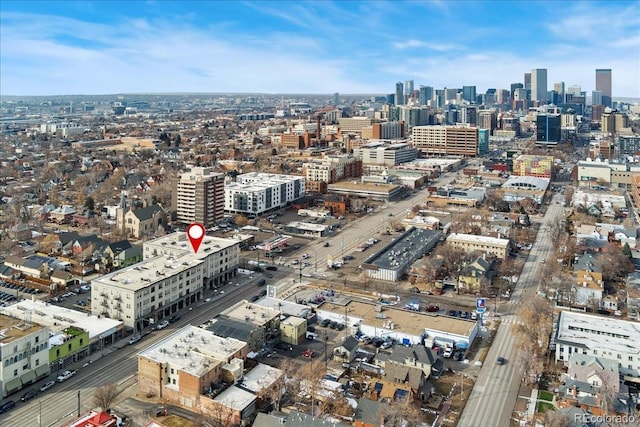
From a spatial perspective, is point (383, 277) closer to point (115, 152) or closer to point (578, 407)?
point (578, 407)

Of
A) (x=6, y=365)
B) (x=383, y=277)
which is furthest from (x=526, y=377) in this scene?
(x=6, y=365)

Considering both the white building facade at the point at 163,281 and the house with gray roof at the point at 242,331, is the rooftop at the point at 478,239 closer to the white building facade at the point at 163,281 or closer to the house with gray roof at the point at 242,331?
the white building facade at the point at 163,281

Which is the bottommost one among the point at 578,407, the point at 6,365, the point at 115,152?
the point at 578,407

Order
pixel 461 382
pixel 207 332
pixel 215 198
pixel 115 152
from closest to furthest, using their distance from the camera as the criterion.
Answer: pixel 461 382, pixel 207 332, pixel 215 198, pixel 115 152

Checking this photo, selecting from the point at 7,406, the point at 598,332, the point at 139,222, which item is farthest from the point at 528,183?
the point at 7,406

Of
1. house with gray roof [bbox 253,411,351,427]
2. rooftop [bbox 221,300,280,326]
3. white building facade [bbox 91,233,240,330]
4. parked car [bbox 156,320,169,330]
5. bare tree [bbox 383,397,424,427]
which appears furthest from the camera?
parked car [bbox 156,320,169,330]

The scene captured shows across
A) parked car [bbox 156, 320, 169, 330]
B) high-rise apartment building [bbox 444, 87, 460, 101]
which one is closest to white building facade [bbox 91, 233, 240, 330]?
parked car [bbox 156, 320, 169, 330]

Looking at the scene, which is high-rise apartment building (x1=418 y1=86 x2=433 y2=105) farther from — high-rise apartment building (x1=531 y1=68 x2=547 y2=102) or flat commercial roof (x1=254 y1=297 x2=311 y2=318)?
flat commercial roof (x1=254 y1=297 x2=311 y2=318)

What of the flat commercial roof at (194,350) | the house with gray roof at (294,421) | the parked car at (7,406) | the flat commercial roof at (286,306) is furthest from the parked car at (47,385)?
the flat commercial roof at (286,306)

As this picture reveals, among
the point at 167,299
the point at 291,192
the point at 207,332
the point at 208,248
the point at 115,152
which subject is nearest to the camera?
the point at 207,332
